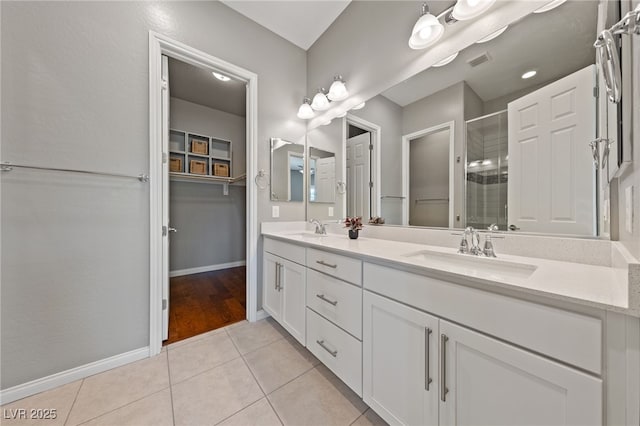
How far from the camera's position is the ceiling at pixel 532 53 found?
93 cm

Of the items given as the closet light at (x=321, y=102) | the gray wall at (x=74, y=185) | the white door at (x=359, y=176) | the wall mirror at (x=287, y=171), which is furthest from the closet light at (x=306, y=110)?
the gray wall at (x=74, y=185)

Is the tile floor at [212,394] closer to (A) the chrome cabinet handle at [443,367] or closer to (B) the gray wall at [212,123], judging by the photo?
(A) the chrome cabinet handle at [443,367]

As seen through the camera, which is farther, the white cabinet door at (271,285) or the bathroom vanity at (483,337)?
the white cabinet door at (271,285)

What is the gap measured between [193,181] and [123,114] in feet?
6.87

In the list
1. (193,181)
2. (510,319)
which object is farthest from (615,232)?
(193,181)

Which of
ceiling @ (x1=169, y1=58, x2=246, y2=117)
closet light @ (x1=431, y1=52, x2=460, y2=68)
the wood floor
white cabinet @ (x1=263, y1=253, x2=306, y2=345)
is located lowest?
the wood floor

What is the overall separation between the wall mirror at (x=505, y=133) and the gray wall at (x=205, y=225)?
3031 mm

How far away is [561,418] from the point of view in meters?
0.58

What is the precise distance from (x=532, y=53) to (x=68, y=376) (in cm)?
306

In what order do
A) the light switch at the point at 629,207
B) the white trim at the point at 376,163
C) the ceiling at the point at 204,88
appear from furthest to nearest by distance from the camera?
the ceiling at the point at 204,88, the white trim at the point at 376,163, the light switch at the point at 629,207

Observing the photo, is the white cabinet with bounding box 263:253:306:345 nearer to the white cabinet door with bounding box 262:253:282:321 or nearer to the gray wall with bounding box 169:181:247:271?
the white cabinet door with bounding box 262:253:282:321

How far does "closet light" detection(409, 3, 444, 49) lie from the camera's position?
1.27m

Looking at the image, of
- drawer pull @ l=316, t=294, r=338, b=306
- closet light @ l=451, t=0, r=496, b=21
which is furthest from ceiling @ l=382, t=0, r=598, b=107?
drawer pull @ l=316, t=294, r=338, b=306

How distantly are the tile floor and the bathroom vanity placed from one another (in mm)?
170
